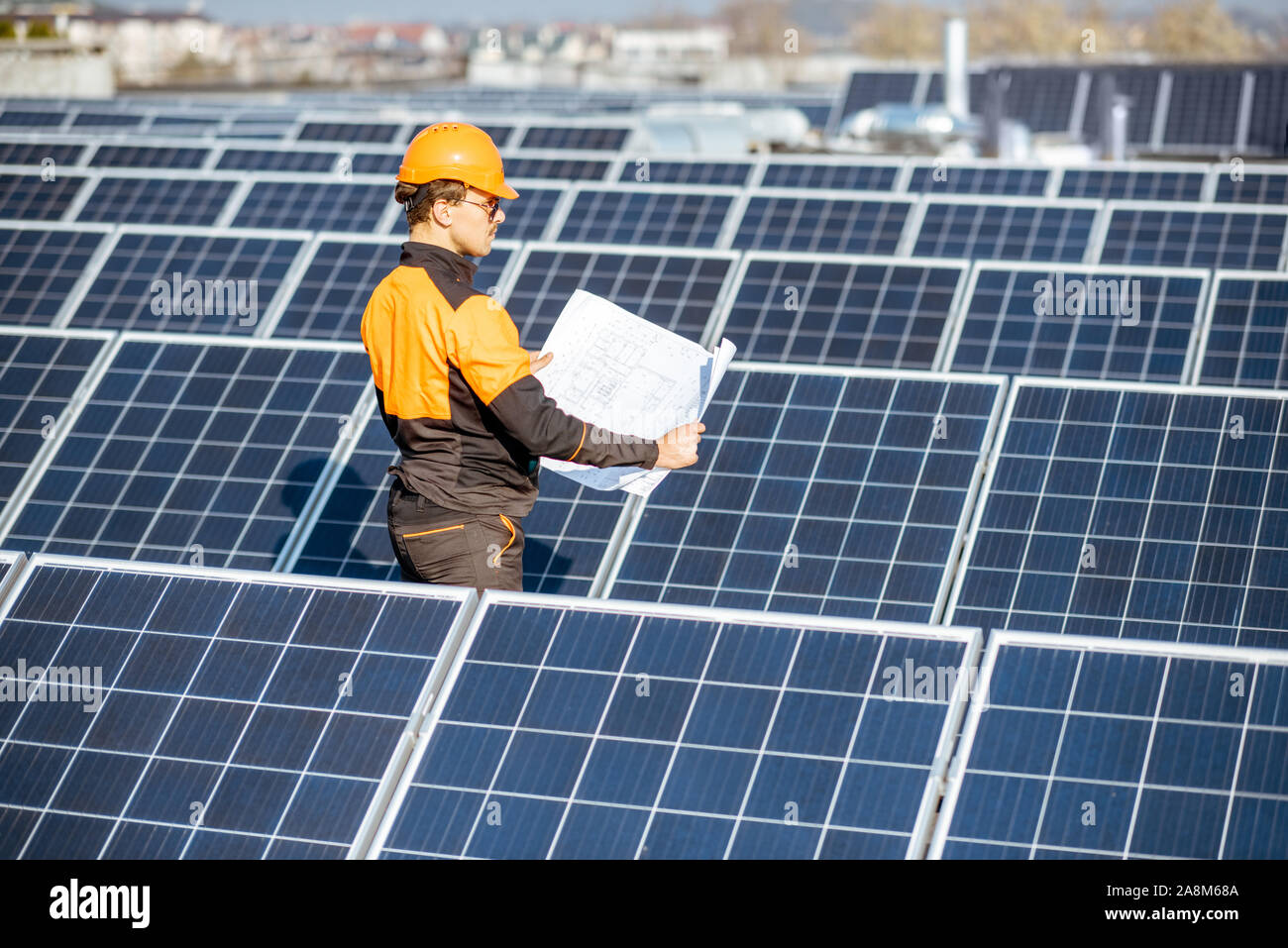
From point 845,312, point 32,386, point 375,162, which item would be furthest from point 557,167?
point 32,386

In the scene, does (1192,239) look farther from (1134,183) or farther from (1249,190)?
(1249,190)

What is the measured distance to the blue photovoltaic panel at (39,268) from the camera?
1106 centimetres

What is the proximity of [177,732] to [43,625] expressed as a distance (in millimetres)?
786

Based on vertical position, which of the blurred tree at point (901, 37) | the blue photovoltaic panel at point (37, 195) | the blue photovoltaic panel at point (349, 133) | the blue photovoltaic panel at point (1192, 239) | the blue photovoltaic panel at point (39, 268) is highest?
the blurred tree at point (901, 37)

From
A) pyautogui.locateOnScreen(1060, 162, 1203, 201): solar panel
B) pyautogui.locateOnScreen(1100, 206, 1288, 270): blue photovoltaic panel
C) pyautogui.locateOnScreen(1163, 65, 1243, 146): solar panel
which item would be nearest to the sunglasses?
pyautogui.locateOnScreen(1100, 206, 1288, 270): blue photovoltaic panel

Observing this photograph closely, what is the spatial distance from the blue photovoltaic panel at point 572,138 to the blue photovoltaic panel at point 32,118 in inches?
362

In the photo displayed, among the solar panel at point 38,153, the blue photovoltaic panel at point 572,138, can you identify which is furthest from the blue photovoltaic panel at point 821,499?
the solar panel at point 38,153

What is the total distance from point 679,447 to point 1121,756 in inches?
71.9

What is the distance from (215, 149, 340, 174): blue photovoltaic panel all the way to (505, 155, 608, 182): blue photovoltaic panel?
2.76 metres

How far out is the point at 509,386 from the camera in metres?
5.02

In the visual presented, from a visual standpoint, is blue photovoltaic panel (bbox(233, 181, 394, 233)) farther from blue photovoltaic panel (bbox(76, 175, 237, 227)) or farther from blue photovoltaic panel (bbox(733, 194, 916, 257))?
blue photovoltaic panel (bbox(733, 194, 916, 257))

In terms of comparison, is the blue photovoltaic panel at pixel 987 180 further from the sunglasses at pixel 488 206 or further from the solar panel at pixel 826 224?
the sunglasses at pixel 488 206

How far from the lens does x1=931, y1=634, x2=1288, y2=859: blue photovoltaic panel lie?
4.06 m
